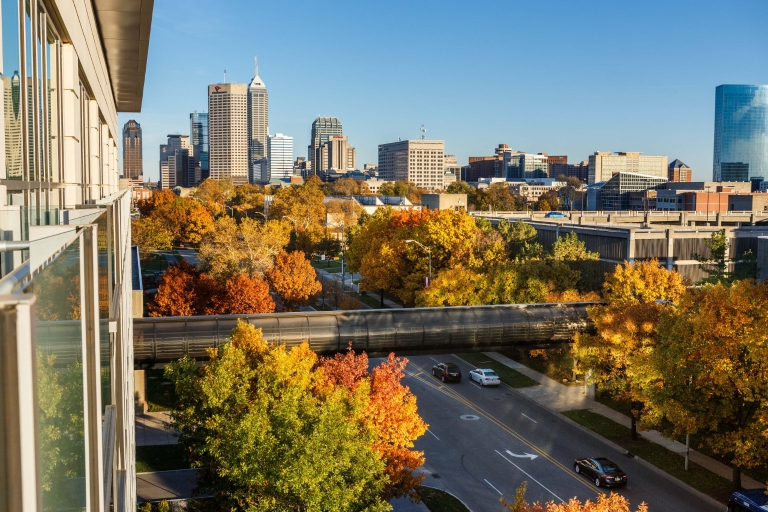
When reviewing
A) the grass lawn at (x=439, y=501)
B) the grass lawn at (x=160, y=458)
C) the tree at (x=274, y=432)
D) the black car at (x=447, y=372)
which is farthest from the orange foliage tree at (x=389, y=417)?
the black car at (x=447, y=372)

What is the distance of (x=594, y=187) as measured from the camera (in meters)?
146

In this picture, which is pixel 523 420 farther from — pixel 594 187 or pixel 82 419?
pixel 594 187

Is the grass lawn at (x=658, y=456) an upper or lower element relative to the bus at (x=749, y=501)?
lower

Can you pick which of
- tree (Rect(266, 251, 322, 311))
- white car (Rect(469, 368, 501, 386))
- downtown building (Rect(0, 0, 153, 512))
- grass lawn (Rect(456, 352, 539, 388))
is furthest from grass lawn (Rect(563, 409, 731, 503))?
downtown building (Rect(0, 0, 153, 512))

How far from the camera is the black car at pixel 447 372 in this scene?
35938 millimetres

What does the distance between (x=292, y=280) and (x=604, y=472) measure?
23371mm

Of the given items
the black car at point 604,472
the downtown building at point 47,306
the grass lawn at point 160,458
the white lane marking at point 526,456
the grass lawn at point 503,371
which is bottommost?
the white lane marking at point 526,456

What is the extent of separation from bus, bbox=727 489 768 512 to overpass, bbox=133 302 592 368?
9904 mm

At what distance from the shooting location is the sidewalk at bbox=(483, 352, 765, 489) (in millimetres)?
24359

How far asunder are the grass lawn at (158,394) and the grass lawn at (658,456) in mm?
17424

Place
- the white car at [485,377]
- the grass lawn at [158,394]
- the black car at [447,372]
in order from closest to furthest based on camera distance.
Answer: the grass lawn at [158,394] → the white car at [485,377] → the black car at [447,372]

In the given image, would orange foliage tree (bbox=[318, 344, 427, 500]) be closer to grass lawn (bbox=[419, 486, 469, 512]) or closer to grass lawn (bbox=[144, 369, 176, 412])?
grass lawn (bbox=[419, 486, 469, 512])

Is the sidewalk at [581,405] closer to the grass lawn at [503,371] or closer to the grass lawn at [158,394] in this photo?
the grass lawn at [503,371]

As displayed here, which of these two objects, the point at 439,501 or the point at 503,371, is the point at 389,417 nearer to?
the point at 439,501
